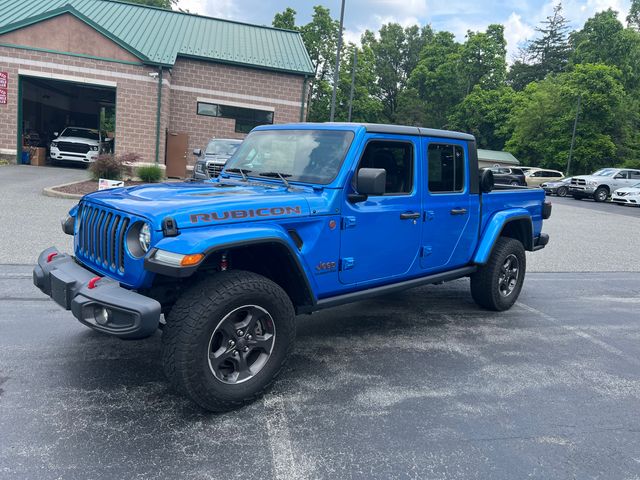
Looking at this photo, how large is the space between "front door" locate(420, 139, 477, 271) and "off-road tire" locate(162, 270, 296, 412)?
1.87m

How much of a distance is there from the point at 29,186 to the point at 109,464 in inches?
552

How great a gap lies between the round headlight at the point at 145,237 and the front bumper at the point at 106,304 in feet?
0.95

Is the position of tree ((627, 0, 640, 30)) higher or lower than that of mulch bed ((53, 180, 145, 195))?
higher

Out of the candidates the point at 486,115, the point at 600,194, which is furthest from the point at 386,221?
the point at 486,115

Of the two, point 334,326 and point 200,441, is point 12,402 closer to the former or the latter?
point 200,441

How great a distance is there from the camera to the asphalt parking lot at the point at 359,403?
3.00 meters

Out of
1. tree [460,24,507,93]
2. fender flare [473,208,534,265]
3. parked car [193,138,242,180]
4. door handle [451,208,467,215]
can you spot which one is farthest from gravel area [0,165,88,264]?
tree [460,24,507,93]

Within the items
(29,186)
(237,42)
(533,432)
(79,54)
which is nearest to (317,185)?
(533,432)

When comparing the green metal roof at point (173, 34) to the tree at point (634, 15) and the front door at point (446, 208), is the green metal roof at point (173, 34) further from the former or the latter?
the tree at point (634, 15)

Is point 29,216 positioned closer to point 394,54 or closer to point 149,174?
point 149,174

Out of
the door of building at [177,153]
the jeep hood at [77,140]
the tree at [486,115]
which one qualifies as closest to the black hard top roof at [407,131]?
the door of building at [177,153]

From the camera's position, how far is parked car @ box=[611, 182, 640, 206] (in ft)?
85.7

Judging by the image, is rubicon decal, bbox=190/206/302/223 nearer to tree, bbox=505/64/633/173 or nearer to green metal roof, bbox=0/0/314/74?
green metal roof, bbox=0/0/314/74

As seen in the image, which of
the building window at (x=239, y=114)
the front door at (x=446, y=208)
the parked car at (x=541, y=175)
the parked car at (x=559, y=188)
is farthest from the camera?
the parked car at (x=541, y=175)
